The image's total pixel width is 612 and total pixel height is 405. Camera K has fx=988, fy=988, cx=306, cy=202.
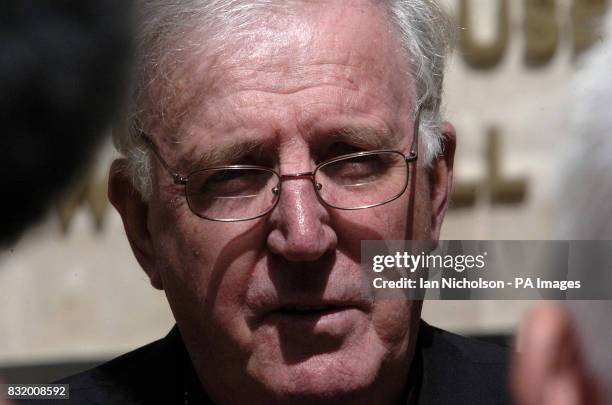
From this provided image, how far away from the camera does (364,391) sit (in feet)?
5.51

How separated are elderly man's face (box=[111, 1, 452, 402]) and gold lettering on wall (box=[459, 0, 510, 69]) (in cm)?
126

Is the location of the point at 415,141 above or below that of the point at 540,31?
below

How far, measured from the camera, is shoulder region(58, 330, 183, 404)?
1.94 meters

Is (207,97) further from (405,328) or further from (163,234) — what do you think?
(405,328)

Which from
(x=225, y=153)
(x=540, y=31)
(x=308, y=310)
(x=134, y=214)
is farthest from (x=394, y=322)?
(x=540, y=31)

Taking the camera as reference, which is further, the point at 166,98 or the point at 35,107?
the point at 166,98

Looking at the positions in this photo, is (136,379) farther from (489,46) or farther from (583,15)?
(489,46)

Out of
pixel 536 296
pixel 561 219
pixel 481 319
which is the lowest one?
pixel 481 319

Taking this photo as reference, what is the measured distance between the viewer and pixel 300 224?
162cm

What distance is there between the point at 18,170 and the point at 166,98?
2.70 feet

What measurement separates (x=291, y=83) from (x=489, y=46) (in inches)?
59.8

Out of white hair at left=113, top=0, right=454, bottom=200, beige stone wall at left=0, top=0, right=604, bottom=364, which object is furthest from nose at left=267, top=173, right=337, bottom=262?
beige stone wall at left=0, top=0, right=604, bottom=364

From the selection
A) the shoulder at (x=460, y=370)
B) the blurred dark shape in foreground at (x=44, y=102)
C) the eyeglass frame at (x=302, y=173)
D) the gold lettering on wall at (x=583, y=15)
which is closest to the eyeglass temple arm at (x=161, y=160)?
the eyeglass frame at (x=302, y=173)

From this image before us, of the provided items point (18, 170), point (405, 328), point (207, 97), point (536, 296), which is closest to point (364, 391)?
point (405, 328)
